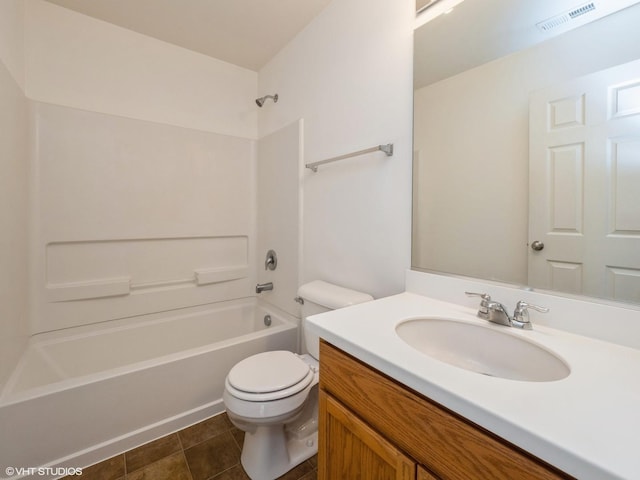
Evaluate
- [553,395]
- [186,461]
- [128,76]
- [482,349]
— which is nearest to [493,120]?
[482,349]

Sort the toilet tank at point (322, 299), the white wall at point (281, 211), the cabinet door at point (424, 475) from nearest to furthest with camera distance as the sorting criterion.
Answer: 1. the cabinet door at point (424, 475)
2. the toilet tank at point (322, 299)
3. the white wall at point (281, 211)

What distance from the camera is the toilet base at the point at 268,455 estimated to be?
122 centimetres

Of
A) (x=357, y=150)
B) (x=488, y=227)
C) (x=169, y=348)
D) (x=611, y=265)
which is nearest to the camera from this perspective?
(x=611, y=265)

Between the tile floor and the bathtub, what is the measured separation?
0.05m

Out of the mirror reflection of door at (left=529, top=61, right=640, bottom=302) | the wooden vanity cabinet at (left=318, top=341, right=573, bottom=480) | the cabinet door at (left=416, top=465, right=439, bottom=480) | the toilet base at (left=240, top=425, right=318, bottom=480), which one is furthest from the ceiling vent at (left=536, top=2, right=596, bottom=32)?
the toilet base at (left=240, top=425, right=318, bottom=480)

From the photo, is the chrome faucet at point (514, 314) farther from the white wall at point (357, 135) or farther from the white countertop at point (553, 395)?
the white wall at point (357, 135)

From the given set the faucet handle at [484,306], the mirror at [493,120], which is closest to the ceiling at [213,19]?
the mirror at [493,120]

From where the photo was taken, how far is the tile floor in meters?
1.23

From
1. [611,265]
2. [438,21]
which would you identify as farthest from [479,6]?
[611,265]

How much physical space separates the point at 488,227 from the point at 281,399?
106 centimetres

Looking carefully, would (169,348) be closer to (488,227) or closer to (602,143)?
(488,227)

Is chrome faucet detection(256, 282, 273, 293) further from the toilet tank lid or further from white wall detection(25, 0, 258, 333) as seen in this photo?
the toilet tank lid

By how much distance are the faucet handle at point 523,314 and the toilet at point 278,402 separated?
0.60 metres

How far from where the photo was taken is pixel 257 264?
2.44 meters
